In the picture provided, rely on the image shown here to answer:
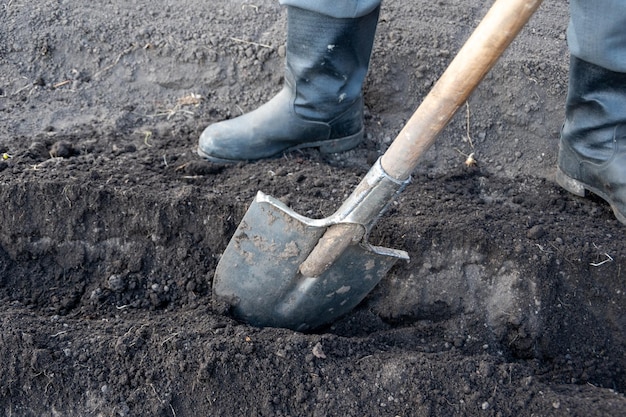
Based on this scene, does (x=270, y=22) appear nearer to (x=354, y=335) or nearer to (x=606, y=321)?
(x=354, y=335)

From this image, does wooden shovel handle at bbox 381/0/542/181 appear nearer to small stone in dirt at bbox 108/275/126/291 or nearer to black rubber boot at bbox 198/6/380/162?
black rubber boot at bbox 198/6/380/162

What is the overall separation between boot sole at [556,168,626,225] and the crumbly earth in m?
0.05

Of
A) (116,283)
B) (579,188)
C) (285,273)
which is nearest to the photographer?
(285,273)

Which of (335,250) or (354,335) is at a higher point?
(335,250)

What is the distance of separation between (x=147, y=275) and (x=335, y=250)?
70 centimetres

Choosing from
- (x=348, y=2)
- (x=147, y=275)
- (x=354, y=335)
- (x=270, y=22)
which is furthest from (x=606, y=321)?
(x=270, y=22)

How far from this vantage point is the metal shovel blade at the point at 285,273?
1.93 meters

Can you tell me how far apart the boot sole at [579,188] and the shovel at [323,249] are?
951 mm

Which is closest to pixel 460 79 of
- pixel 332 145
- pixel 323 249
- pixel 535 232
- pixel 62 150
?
pixel 323 249

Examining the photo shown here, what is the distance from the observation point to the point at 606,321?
83.4 inches

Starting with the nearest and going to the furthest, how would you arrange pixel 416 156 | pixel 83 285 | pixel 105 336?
pixel 416 156 < pixel 105 336 < pixel 83 285

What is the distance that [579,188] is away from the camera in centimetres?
250

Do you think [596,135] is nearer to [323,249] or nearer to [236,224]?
[323,249]

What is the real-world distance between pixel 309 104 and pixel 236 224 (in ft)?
2.11
